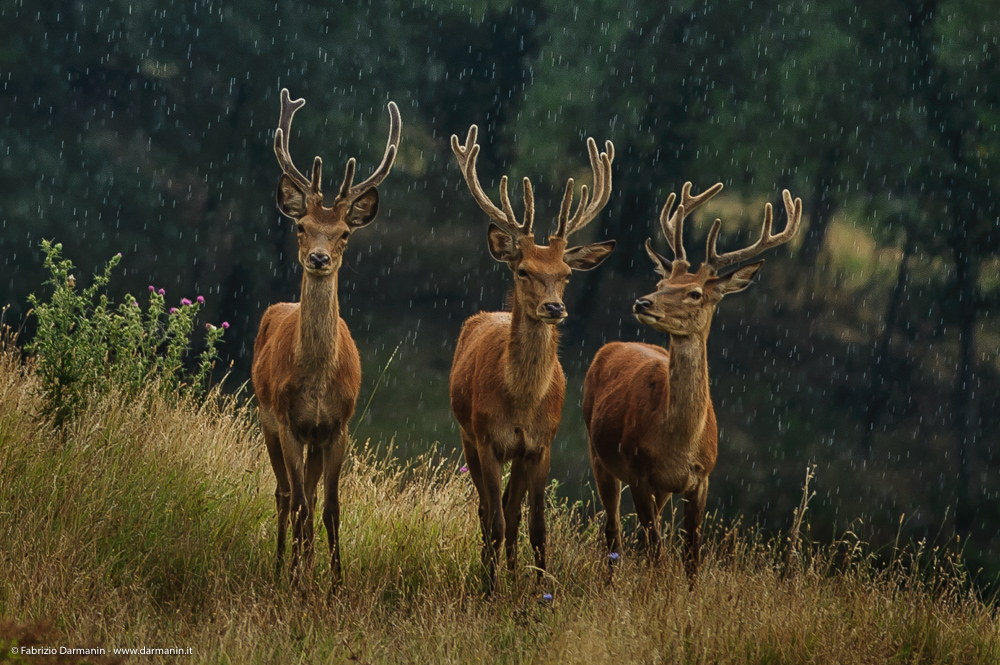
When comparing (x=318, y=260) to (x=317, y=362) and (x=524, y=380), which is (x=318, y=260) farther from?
(x=524, y=380)

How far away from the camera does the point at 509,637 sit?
17.7 feet

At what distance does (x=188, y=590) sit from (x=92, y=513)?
645mm

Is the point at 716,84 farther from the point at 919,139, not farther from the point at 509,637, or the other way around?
the point at 509,637

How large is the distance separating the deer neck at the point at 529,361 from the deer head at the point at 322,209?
1.02 m

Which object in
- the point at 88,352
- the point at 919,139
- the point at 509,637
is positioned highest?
the point at 919,139

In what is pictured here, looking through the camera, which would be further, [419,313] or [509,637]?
[419,313]

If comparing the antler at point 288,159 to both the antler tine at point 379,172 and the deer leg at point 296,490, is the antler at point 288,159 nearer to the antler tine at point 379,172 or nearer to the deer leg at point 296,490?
the antler tine at point 379,172

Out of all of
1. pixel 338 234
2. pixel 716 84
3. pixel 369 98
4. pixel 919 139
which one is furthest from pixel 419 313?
pixel 338 234

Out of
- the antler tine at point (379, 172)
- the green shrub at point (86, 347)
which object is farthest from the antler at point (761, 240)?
the green shrub at point (86, 347)

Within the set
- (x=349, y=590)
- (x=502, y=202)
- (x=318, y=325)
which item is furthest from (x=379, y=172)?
(x=349, y=590)

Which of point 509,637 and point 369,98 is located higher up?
point 369,98

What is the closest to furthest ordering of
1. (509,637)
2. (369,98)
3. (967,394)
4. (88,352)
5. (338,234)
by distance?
(509,637) < (338,234) < (88,352) < (967,394) < (369,98)

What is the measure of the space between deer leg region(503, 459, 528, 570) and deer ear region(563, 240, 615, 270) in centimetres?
113

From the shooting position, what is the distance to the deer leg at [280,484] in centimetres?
634
